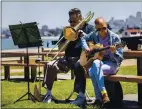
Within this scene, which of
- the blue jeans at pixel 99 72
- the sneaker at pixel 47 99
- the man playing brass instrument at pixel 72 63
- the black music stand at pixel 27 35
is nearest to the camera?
the blue jeans at pixel 99 72

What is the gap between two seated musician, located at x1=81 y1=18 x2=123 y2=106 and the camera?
668 cm

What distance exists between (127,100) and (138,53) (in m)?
1.24

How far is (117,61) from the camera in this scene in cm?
689

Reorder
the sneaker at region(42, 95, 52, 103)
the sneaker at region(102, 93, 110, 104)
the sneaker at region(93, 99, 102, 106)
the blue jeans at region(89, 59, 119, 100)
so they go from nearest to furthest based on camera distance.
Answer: the sneaker at region(102, 93, 110, 104) < the blue jeans at region(89, 59, 119, 100) < the sneaker at region(93, 99, 102, 106) < the sneaker at region(42, 95, 52, 103)

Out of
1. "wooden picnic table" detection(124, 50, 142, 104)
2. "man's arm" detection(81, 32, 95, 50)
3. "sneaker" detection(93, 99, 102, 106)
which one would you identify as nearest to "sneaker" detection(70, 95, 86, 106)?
"sneaker" detection(93, 99, 102, 106)

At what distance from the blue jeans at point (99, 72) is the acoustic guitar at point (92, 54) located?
12 cm

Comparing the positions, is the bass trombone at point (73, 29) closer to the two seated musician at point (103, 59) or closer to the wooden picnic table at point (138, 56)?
the two seated musician at point (103, 59)

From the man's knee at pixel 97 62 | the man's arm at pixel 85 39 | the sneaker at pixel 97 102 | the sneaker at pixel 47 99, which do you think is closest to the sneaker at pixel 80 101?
the sneaker at pixel 97 102

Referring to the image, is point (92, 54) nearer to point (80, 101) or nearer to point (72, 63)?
point (72, 63)

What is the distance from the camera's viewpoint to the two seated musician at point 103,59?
263 inches

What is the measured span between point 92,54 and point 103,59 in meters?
0.22

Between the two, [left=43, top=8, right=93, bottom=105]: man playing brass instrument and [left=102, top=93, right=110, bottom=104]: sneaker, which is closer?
[left=102, top=93, right=110, bottom=104]: sneaker

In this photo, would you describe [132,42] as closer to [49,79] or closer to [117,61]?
[117,61]

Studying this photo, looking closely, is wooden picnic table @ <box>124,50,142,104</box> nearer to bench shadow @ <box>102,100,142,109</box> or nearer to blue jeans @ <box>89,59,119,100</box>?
bench shadow @ <box>102,100,142,109</box>
